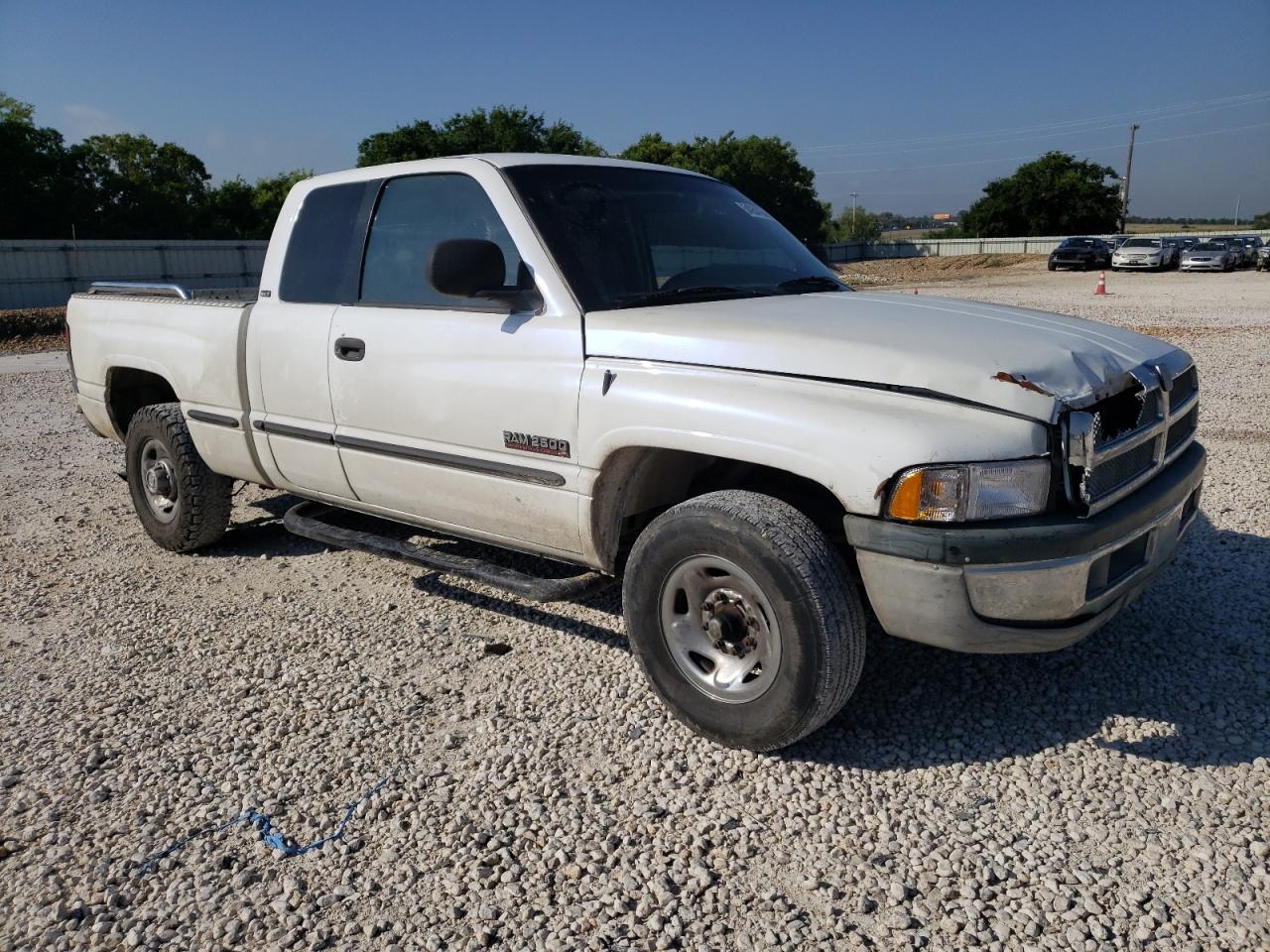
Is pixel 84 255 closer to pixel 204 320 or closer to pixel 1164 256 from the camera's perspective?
pixel 204 320

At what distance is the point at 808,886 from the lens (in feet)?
8.51

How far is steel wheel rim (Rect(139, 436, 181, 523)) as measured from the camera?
5.36 metres

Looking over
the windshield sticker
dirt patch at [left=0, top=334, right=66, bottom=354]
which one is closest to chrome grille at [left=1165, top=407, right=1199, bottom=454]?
the windshield sticker

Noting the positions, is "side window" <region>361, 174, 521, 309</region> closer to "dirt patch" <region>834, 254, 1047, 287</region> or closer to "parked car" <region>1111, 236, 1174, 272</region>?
"dirt patch" <region>834, 254, 1047, 287</region>

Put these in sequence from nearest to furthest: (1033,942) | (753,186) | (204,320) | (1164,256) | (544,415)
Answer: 1. (1033,942)
2. (544,415)
3. (204,320)
4. (1164,256)
5. (753,186)

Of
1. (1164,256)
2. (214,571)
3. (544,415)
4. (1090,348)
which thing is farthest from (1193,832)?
(1164,256)

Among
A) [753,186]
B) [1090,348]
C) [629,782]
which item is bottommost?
[629,782]

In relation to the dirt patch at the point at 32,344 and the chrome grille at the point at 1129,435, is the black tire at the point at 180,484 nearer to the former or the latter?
the chrome grille at the point at 1129,435

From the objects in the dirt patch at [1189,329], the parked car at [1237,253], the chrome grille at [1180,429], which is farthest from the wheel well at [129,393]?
the parked car at [1237,253]

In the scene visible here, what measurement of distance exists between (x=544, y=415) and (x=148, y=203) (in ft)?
168

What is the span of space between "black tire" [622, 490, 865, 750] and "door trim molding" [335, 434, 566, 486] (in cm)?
49

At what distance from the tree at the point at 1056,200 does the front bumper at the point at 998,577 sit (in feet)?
237

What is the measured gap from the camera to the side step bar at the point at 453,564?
143 inches

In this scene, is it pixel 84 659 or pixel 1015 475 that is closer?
pixel 1015 475
